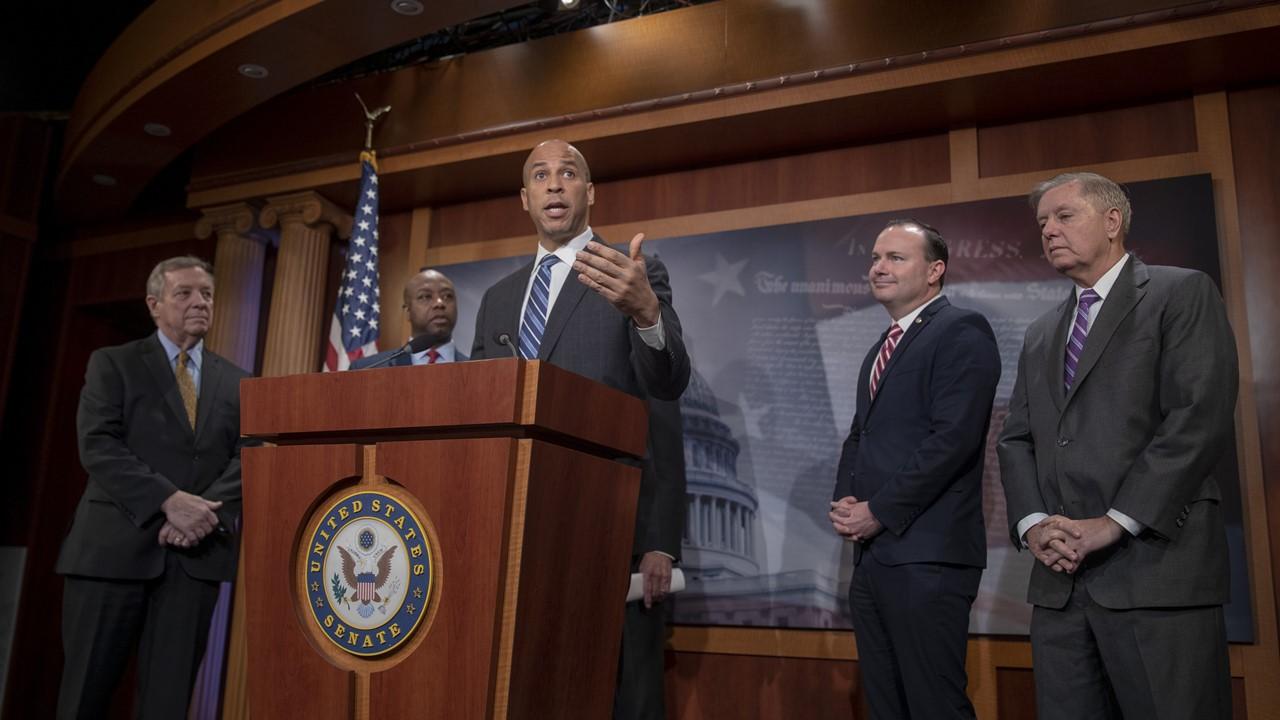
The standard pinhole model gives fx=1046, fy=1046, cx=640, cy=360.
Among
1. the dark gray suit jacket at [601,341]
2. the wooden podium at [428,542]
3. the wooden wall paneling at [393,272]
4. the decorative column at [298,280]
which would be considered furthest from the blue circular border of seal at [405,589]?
the decorative column at [298,280]

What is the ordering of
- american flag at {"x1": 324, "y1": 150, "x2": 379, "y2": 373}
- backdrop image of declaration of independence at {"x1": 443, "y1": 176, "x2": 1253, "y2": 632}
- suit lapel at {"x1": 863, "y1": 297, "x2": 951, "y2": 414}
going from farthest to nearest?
american flag at {"x1": 324, "y1": 150, "x2": 379, "y2": 373} < backdrop image of declaration of independence at {"x1": 443, "y1": 176, "x2": 1253, "y2": 632} < suit lapel at {"x1": 863, "y1": 297, "x2": 951, "y2": 414}

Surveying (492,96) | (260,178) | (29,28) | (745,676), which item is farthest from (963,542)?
(29,28)

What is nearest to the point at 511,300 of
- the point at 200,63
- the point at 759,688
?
the point at 759,688

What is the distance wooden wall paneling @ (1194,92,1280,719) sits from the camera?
3.14 metres

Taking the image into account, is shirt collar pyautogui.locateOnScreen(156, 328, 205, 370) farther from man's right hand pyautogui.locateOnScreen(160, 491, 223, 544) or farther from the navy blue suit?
the navy blue suit

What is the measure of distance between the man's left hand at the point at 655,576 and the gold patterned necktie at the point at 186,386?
5.04 feet

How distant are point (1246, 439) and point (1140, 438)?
1348 millimetres

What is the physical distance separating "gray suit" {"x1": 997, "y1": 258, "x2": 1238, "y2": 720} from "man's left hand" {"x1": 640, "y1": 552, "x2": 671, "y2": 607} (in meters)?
0.83

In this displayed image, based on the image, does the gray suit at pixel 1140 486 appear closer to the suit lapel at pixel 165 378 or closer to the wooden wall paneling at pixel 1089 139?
the wooden wall paneling at pixel 1089 139

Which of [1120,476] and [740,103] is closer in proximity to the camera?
[1120,476]

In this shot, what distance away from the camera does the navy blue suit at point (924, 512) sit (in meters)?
2.44

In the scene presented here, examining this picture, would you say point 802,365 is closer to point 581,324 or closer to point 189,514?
point 581,324

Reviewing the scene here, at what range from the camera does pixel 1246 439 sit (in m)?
3.30

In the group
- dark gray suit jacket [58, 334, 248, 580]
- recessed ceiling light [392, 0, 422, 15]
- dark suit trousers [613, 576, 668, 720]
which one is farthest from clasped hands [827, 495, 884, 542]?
recessed ceiling light [392, 0, 422, 15]
